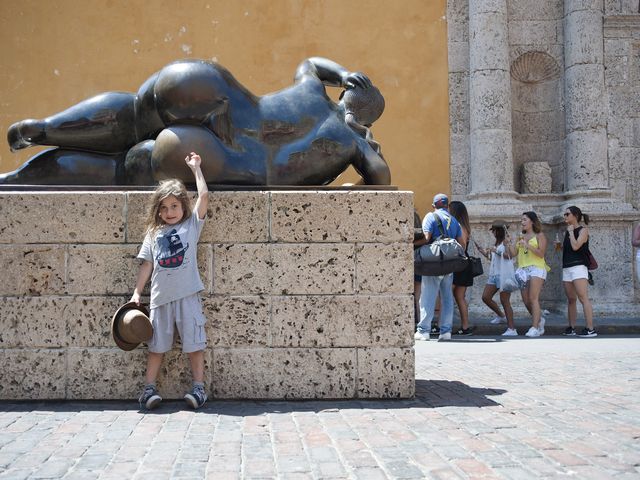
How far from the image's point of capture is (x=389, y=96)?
11.6 meters

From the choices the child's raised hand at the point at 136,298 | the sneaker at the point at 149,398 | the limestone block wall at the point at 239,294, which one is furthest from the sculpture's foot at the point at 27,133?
the sneaker at the point at 149,398

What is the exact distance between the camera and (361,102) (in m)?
5.02

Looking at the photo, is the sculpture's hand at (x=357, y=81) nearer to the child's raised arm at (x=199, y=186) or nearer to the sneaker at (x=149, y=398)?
the child's raised arm at (x=199, y=186)

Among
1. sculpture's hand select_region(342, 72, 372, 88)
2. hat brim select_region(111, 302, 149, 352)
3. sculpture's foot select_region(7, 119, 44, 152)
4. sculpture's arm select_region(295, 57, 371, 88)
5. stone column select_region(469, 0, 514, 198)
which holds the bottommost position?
hat brim select_region(111, 302, 149, 352)

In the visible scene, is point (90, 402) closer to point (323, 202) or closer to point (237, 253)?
point (237, 253)

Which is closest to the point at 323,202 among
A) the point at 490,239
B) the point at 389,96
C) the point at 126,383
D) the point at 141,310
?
the point at 141,310

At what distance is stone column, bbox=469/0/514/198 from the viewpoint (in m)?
10.9

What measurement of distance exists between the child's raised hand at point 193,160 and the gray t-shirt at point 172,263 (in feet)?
1.19

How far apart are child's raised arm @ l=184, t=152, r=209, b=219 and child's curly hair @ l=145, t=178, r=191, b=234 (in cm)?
8

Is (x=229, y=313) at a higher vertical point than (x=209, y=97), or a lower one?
lower

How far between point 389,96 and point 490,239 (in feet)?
9.30

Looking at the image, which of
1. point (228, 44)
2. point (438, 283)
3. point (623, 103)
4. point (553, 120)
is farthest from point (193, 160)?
point (623, 103)

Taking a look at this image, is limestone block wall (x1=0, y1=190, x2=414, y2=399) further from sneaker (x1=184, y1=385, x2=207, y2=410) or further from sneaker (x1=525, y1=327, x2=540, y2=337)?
sneaker (x1=525, y1=327, x2=540, y2=337)

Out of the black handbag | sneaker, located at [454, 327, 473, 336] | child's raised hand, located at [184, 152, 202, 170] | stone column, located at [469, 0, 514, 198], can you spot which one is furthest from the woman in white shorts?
child's raised hand, located at [184, 152, 202, 170]
